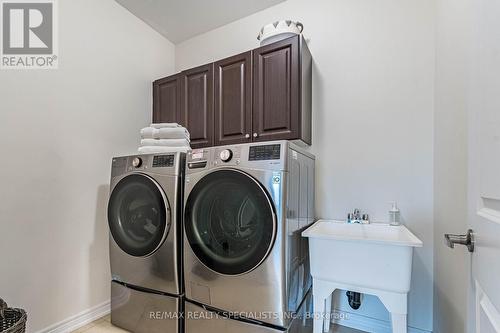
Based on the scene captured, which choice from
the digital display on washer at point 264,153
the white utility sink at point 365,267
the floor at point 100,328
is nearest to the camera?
the white utility sink at point 365,267

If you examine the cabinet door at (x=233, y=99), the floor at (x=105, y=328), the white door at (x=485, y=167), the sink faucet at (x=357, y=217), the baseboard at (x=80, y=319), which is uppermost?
the cabinet door at (x=233, y=99)

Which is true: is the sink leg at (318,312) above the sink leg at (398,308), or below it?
below

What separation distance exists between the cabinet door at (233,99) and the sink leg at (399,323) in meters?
1.37

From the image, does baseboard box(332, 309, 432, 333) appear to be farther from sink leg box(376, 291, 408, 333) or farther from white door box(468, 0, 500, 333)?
white door box(468, 0, 500, 333)

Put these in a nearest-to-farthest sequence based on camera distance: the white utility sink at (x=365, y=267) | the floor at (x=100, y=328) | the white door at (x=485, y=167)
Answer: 1. the white door at (x=485, y=167)
2. the white utility sink at (x=365, y=267)
3. the floor at (x=100, y=328)

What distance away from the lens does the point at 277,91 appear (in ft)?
5.97

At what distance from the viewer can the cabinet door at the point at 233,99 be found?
195cm

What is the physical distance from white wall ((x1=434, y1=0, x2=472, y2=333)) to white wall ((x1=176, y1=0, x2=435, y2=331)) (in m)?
0.09

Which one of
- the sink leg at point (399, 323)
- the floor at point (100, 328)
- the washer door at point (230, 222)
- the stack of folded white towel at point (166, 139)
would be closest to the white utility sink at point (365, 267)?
the sink leg at point (399, 323)

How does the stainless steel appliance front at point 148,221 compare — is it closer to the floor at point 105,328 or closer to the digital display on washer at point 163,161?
the digital display on washer at point 163,161

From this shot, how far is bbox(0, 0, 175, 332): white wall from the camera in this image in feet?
5.14

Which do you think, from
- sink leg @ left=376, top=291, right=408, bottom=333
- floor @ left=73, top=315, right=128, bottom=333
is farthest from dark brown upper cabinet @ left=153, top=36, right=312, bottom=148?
floor @ left=73, top=315, right=128, bottom=333

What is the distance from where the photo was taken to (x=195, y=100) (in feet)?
7.30

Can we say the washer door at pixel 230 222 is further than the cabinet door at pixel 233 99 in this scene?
No
